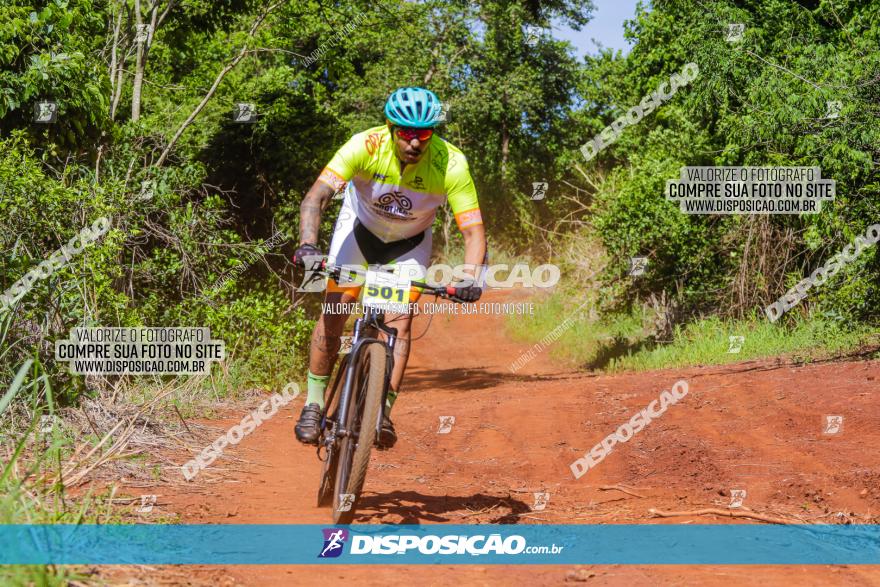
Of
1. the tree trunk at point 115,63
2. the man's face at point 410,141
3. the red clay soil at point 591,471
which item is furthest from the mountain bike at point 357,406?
the tree trunk at point 115,63

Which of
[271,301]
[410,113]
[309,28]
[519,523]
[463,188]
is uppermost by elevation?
[309,28]

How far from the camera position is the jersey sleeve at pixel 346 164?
5.73 metres

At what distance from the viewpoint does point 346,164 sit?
5781 millimetres

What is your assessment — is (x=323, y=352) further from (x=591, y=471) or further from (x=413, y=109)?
(x=591, y=471)

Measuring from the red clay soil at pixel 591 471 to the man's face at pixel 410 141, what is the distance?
225 centimetres

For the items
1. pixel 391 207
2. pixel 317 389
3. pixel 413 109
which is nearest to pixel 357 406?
pixel 317 389

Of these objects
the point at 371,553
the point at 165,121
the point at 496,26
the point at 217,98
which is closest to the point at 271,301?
the point at 217,98

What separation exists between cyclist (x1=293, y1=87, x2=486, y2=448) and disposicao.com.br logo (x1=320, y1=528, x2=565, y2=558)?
79cm

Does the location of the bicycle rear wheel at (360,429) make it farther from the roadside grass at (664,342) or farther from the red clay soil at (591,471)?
the roadside grass at (664,342)

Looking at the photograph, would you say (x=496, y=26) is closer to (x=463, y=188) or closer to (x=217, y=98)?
(x=217, y=98)

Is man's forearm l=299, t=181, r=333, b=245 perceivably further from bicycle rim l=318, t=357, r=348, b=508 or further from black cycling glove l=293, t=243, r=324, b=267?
bicycle rim l=318, t=357, r=348, b=508

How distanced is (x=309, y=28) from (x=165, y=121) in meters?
3.81

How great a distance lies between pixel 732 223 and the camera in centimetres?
1820

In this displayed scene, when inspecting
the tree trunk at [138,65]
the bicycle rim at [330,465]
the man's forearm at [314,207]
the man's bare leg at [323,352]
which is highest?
the tree trunk at [138,65]
